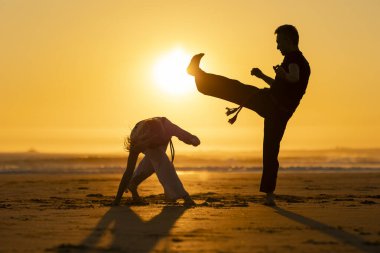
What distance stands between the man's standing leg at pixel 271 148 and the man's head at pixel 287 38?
89 cm

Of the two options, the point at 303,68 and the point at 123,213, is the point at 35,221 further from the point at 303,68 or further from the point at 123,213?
the point at 303,68

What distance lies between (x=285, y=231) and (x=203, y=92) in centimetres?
304

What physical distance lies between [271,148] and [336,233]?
2.89 meters

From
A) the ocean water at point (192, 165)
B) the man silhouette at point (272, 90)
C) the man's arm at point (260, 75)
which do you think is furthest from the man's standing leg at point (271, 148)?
the ocean water at point (192, 165)

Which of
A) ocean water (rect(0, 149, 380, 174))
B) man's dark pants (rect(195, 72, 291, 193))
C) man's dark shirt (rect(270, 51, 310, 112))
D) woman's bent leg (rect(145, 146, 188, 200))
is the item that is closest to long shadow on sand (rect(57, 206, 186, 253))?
woman's bent leg (rect(145, 146, 188, 200))

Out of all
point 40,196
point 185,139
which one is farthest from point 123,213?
point 40,196

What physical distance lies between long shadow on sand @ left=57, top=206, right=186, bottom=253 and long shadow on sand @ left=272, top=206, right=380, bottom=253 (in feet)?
4.22

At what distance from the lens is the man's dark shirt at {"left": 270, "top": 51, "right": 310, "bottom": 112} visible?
9.67 metres

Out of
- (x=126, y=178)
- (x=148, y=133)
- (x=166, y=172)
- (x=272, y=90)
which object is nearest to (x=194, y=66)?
(x=272, y=90)

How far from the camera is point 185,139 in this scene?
10.5 metres

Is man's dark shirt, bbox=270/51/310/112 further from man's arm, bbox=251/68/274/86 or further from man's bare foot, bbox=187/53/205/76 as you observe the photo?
man's bare foot, bbox=187/53/205/76

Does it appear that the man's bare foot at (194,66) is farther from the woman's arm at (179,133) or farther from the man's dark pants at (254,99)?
Answer: the woman's arm at (179,133)

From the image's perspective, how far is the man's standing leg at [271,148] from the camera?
9.98 meters

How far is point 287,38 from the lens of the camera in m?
9.73
